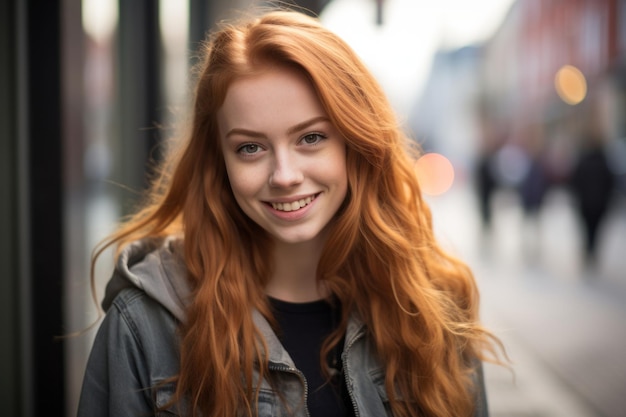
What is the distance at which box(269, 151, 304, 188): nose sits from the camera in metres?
1.73

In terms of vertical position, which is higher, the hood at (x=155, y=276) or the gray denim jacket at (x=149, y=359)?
the hood at (x=155, y=276)

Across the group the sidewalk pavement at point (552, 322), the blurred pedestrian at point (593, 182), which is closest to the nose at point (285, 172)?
the sidewalk pavement at point (552, 322)

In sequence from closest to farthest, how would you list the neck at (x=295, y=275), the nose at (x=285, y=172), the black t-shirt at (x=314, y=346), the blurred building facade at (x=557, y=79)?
the nose at (x=285, y=172) < the black t-shirt at (x=314, y=346) < the neck at (x=295, y=275) < the blurred building facade at (x=557, y=79)

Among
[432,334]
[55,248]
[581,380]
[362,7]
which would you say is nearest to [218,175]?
[432,334]

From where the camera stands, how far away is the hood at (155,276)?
5.87ft

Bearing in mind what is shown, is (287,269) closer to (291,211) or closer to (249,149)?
(291,211)

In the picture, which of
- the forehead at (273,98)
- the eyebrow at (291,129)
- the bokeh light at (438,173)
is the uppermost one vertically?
the forehead at (273,98)

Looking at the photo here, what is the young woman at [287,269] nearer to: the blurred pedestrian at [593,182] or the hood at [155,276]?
the hood at [155,276]

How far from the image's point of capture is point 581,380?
4.62 meters

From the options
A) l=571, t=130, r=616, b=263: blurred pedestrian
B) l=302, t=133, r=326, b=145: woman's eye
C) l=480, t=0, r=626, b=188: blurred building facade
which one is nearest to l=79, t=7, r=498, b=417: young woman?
l=302, t=133, r=326, b=145: woman's eye

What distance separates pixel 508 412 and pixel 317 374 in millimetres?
2685

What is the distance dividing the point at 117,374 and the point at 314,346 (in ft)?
1.89

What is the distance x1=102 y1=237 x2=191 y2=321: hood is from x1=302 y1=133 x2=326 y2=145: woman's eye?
21.1 inches

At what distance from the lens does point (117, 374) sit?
68.6 inches
